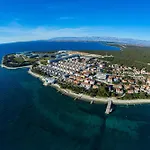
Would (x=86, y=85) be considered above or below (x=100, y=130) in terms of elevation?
above

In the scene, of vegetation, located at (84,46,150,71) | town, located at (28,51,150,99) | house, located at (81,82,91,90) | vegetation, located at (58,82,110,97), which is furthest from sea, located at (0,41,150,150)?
vegetation, located at (84,46,150,71)

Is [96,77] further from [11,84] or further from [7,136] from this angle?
[7,136]

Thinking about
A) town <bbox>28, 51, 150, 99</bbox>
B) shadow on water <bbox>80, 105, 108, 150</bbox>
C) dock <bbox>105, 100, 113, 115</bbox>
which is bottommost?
shadow on water <bbox>80, 105, 108, 150</bbox>

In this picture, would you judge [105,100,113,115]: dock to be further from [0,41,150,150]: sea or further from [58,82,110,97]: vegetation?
[58,82,110,97]: vegetation

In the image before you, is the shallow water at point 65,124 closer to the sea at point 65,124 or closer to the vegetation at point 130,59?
the sea at point 65,124

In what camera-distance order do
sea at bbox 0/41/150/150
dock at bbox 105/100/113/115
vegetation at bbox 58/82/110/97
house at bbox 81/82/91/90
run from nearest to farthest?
1. sea at bbox 0/41/150/150
2. dock at bbox 105/100/113/115
3. vegetation at bbox 58/82/110/97
4. house at bbox 81/82/91/90

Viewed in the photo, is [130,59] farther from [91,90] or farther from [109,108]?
[109,108]

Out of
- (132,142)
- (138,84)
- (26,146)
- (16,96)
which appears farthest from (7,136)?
(138,84)

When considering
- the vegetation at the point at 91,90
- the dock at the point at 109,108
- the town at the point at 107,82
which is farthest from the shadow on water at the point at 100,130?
the town at the point at 107,82

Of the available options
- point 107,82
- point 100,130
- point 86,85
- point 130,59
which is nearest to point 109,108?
point 100,130
